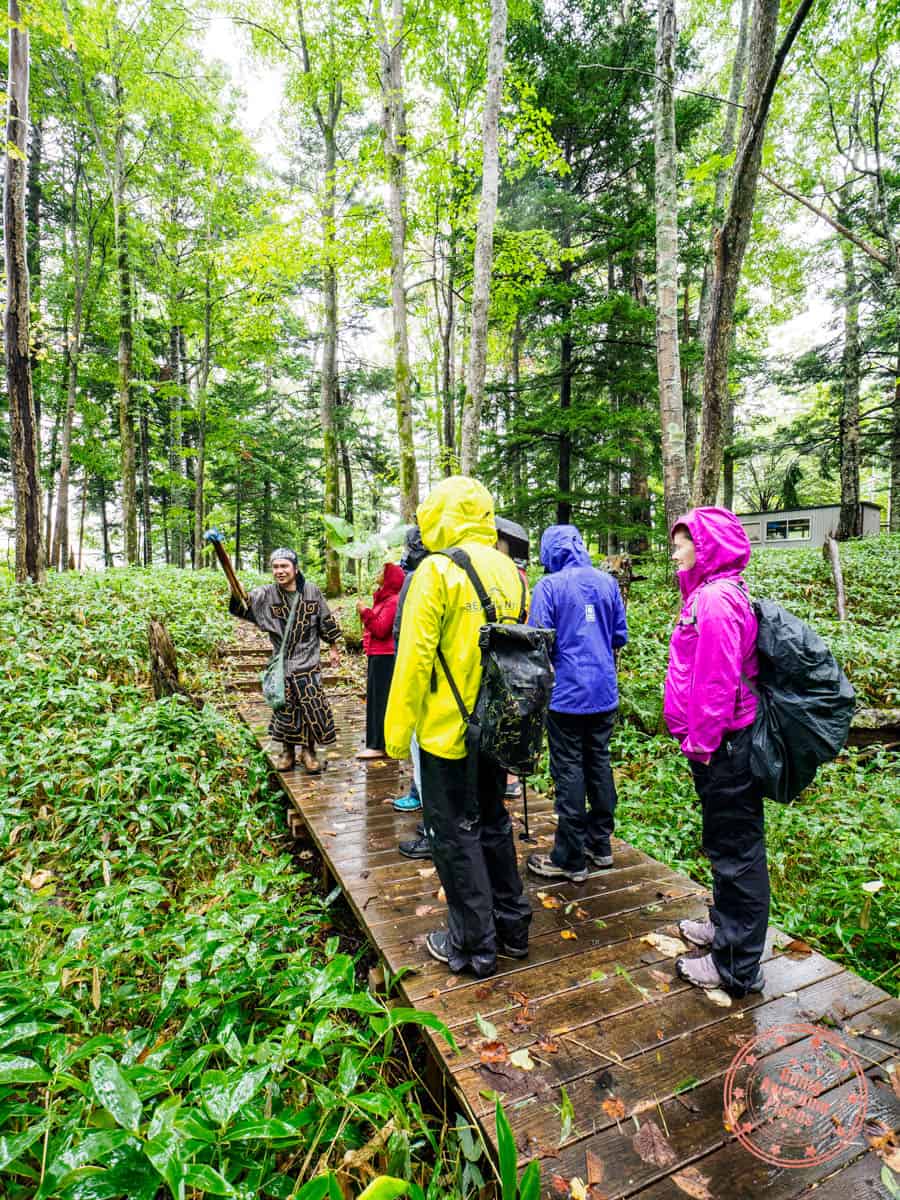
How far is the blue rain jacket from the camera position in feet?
11.7

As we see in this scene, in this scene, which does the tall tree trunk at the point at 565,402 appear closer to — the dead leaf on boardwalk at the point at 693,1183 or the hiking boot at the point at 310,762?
the hiking boot at the point at 310,762

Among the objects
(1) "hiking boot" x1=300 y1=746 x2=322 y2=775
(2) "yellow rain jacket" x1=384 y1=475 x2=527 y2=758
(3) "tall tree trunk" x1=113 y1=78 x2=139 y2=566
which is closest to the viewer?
(2) "yellow rain jacket" x1=384 y1=475 x2=527 y2=758

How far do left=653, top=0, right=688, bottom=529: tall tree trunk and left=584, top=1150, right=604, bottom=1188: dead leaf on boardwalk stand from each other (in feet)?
25.7

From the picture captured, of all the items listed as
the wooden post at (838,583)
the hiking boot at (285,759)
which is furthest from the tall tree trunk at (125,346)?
the wooden post at (838,583)

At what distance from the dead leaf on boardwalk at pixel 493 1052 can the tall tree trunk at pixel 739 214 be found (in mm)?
6738

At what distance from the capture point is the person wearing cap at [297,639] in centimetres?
528

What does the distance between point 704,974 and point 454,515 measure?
8.39 ft

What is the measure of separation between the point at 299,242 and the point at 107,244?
975 centimetres

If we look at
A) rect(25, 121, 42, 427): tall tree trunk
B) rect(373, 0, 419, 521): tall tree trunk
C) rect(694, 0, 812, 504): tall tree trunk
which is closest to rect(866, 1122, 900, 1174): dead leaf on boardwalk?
rect(694, 0, 812, 504): tall tree trunk

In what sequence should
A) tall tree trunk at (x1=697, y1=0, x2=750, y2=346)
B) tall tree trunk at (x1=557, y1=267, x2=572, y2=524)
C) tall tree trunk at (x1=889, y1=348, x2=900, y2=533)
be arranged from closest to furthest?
tall tree trunk at (x1=697, y1=0, x2=750, y2=346), tall tree trunk at (x1=557, y1=267, x2=572, y2=524), tall tree trunk at (x1=889, y1=348, x2=900, y2=533)

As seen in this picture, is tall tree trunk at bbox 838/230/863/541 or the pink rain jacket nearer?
the pink rain jacket

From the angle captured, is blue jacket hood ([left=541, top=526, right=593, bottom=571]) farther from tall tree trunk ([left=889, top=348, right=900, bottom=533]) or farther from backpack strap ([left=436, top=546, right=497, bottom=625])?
tall tree trunk ([left=889, top=348, right=900, bottom=533])

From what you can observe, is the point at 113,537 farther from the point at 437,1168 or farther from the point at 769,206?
the point at 437,1168

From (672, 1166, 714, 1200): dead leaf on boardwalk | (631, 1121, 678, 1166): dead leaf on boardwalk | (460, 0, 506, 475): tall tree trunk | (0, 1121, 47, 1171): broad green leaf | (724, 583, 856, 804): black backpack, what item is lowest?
(672, 1166, 714, 1200): dead leaf on boardwalk
